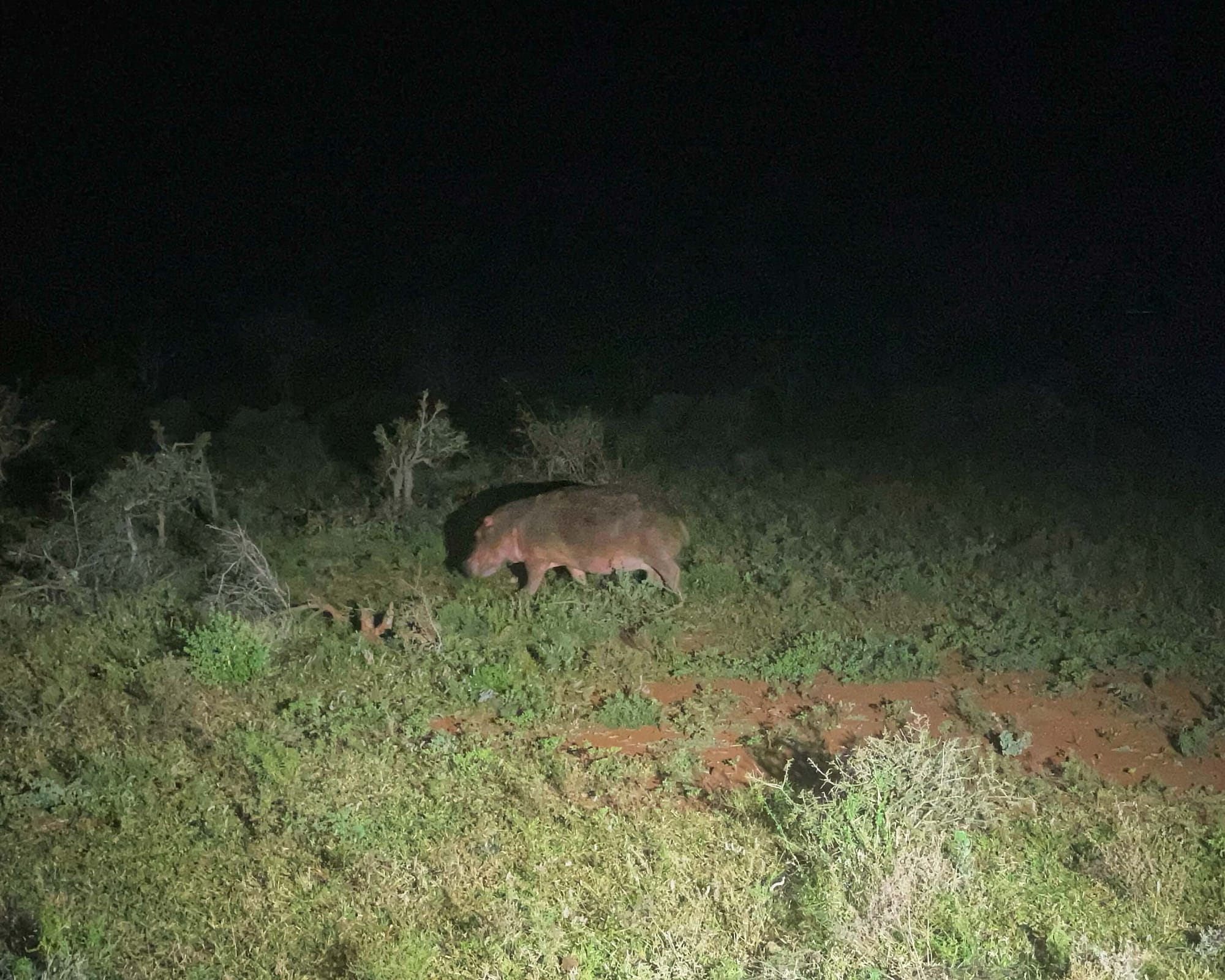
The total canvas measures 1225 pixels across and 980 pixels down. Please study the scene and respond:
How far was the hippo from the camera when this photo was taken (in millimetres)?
9859

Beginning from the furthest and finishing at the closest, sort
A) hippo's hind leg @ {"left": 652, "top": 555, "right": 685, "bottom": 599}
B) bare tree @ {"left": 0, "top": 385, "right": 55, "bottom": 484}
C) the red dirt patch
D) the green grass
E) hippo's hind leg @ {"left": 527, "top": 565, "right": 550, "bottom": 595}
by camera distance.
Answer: bare tree @ {"left": 0, "top": 385, "right": 55, "bottom": 484}, hippo's hind leg @ {"left": 527, "top": 565, "right": 550, "bottom": 595}, hippo's hind leg @ {"left": 652, "top": 555, "right": 685, "bottom": 599}, the red dirt patch, the green grass

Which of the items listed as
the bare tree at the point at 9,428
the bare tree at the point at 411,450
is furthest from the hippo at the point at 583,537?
the bare tree at the point at 9,428

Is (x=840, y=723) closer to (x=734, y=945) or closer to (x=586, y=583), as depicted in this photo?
(x=734, y=945)

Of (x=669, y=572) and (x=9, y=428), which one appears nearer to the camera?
(x=669, y=572)

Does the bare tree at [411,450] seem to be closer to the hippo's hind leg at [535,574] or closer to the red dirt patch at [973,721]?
the hippo's hind leg at [535,574]

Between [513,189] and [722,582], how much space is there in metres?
55.7

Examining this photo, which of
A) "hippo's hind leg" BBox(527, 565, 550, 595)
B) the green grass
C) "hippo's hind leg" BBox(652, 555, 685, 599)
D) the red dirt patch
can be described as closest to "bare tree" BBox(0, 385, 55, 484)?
the green grass

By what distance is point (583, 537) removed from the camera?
Result: 32.5 ft

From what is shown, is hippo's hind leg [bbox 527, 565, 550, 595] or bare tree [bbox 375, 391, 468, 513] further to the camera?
bare tree [bbox 375, 391, 468, 513]

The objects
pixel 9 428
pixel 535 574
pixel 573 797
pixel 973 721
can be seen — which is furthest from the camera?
pixel 9 428

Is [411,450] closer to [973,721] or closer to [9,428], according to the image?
[9,428]

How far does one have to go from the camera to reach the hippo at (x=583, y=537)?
9.86m

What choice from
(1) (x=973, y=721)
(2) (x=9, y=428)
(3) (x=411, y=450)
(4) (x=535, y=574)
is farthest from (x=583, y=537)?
(2) (x=9, y=428)

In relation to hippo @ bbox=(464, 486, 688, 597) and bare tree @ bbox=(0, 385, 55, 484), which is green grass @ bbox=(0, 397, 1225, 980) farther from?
bare tree @ bbox=(0, 385, 55, 484)
